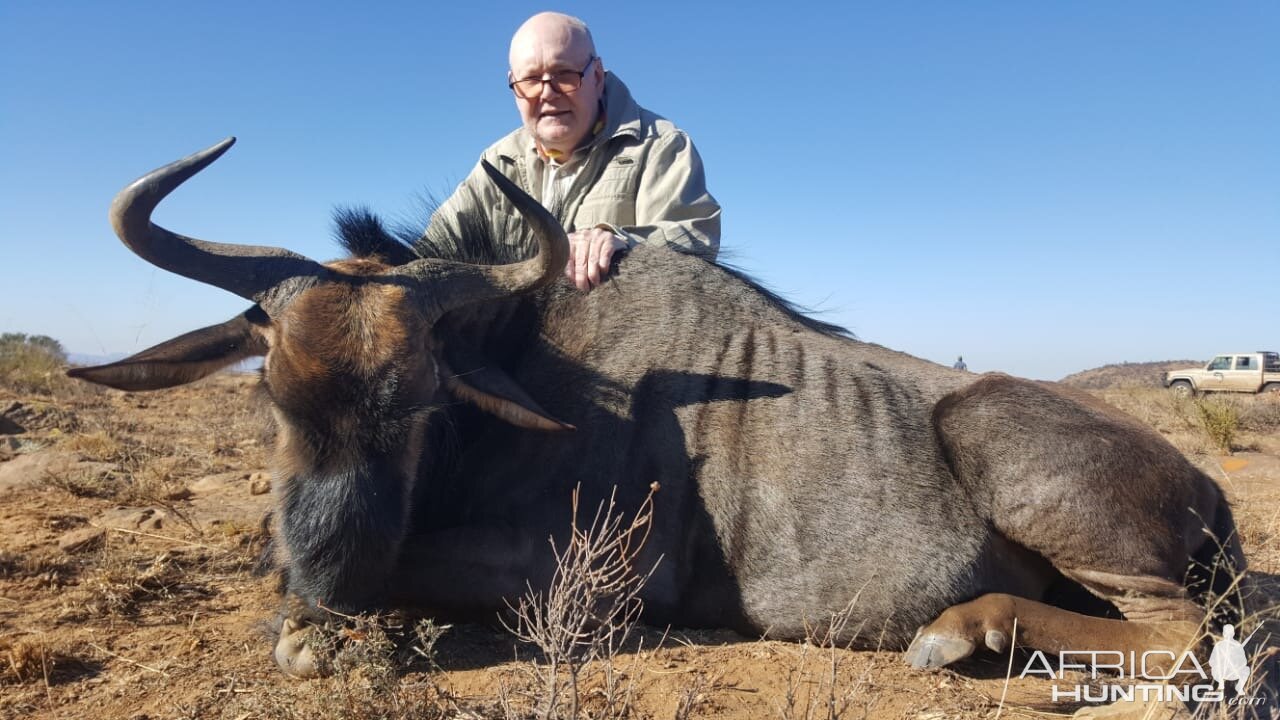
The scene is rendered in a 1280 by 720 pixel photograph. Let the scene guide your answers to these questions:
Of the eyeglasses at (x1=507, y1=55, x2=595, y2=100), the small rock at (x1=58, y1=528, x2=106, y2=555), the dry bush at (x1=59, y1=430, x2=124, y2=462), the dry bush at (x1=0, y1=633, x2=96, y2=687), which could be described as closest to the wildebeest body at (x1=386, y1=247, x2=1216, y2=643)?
the dry bush at (x1=0, y1=633, x2=96, y2=687)

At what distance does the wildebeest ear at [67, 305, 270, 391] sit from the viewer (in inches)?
135

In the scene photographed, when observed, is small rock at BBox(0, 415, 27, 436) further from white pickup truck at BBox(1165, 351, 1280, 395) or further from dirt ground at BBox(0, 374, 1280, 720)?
white pickup truck at BBox(1165, 351, 1280, 395)

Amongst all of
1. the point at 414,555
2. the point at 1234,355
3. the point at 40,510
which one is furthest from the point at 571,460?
the point at 1234,355

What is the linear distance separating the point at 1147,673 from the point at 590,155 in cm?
422

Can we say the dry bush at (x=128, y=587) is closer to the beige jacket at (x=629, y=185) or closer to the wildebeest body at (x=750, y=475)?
the wildebeest body at (x=750, y=475)

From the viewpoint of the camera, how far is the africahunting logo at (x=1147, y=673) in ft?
10.1

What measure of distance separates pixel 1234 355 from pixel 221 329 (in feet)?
105

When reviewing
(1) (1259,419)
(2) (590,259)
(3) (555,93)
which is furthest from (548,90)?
(1) (1259,419)

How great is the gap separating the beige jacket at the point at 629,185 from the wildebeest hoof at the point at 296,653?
2.56 meters

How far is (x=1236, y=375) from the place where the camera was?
87.8 feet

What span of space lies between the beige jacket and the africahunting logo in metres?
2.79

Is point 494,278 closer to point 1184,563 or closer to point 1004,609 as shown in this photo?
point 1004,609

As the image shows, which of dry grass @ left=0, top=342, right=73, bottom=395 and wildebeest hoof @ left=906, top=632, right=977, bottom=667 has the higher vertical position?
dry grass @ left=0, top=342, right=73, bottom=395

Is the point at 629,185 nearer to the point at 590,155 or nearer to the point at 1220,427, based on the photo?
the point at 590,155
